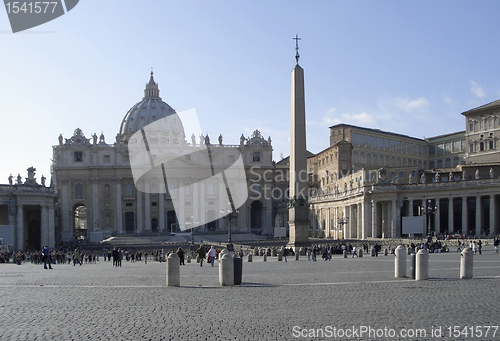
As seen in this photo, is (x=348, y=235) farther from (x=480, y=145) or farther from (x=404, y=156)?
(x=404, y=156)

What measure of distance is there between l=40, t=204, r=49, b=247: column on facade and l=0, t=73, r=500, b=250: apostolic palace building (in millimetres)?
101

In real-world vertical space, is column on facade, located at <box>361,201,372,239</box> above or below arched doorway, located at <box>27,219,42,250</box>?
above

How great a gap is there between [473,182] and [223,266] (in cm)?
3757

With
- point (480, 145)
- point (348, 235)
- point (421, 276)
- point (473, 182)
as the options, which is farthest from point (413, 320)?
point (480, 145)

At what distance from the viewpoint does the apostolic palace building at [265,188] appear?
52.7 m

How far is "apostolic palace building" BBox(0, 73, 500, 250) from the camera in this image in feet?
173

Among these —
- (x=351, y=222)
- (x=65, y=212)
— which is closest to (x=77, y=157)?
(x=65, y=212)

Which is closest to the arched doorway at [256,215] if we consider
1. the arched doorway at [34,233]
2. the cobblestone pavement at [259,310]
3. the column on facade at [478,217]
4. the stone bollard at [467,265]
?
the arched doorway at [34,233]

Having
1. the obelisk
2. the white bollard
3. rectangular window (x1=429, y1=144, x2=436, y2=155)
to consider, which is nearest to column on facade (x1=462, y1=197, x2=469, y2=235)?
the obelisk

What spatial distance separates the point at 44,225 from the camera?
5591cm

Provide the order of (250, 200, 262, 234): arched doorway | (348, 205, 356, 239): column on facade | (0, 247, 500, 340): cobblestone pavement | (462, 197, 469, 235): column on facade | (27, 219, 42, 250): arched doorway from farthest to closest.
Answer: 1. (250, 200, 262, 234): arched doorway
2. (27, 219, 42, 250): arched doorway
3. (348, 205, 356, 239): column on facade
4. (462, 197, 469, 235): column on facade
5. (0, 247, 500, 340): cobblestone pavement

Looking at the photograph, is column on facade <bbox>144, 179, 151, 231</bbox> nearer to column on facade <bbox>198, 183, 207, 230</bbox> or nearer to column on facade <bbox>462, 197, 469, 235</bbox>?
column on facade <bbox>198, 183, 207, 230</bbox>

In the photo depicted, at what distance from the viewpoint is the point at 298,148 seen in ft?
92.1

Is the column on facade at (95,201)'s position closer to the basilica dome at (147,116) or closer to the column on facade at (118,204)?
the column on facade at (118,204)
